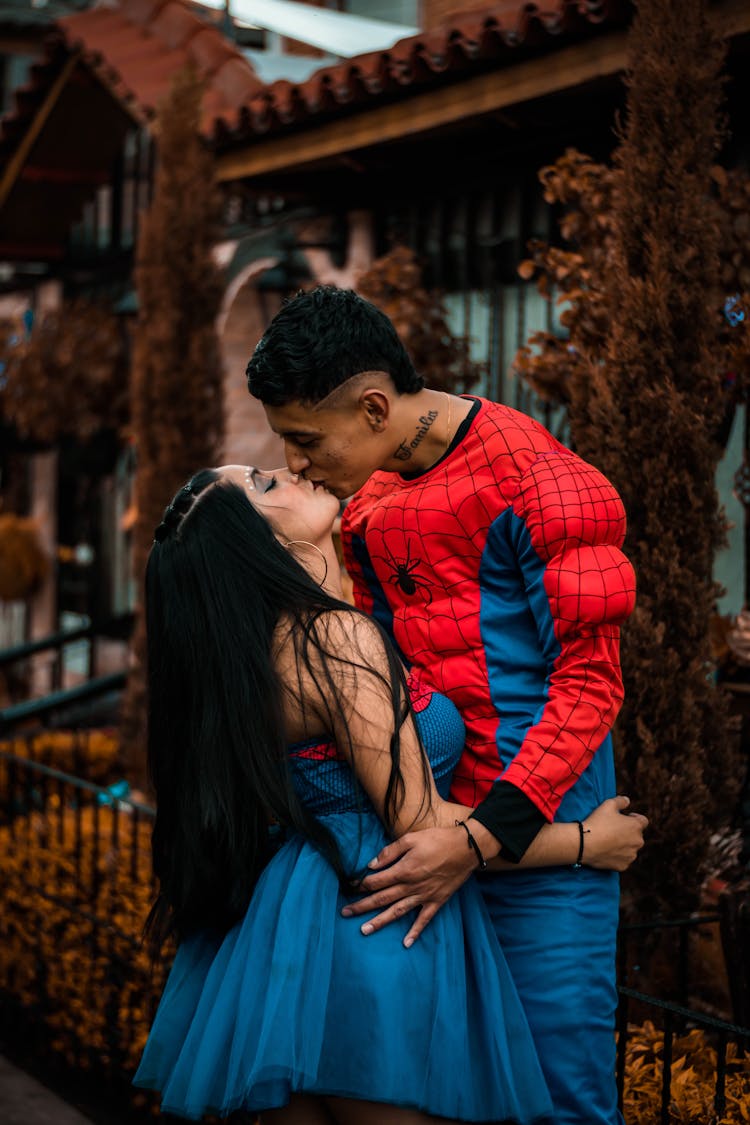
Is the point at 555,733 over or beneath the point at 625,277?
beneath

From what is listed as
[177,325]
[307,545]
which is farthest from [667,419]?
[177,325]

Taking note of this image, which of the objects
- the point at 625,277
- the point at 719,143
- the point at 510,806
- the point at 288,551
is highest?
the point at 719,143

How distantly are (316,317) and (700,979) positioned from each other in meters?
2.88

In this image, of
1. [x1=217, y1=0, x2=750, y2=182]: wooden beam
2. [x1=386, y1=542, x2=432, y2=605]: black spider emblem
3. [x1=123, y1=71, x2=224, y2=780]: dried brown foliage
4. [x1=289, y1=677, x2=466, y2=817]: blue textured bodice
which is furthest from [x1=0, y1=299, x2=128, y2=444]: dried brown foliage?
[x1=289, y1=677, x2=466, y2=817]: blue textured bodice

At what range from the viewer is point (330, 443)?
95.2 inches

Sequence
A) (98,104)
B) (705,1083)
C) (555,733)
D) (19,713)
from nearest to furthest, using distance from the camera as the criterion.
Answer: (555,733) < (705,1083) < (19,713) < (98,104)

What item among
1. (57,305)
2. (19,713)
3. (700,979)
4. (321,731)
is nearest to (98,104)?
(57,305)

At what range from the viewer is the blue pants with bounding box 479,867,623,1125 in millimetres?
2299

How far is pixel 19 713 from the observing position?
8141 mm

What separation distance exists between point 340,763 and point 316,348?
734 mm

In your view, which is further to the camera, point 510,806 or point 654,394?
→ point 654,394

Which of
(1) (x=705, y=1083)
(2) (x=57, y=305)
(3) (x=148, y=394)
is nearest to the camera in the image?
(1) (x=705, y=1083)

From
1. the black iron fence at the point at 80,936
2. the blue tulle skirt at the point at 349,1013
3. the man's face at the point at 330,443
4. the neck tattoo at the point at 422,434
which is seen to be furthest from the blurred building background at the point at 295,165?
the blue tulle skirt at the point at 349,1013

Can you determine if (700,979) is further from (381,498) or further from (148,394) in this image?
(148,394)
